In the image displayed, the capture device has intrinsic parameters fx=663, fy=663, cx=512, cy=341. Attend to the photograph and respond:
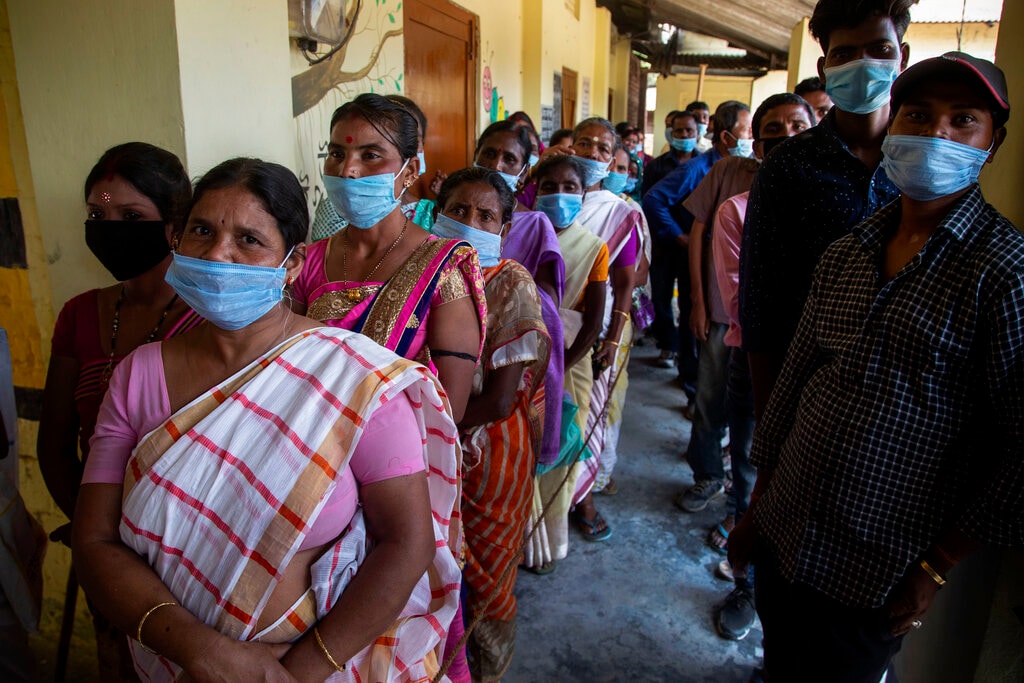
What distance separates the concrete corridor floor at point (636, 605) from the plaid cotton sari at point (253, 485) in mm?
1411

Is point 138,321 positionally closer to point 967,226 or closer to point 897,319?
point 897,319

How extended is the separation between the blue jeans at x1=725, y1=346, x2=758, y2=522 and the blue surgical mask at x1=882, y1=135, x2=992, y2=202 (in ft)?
4.44

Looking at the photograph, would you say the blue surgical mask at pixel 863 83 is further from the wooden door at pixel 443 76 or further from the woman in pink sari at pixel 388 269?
the wooden door at pixel 443 76

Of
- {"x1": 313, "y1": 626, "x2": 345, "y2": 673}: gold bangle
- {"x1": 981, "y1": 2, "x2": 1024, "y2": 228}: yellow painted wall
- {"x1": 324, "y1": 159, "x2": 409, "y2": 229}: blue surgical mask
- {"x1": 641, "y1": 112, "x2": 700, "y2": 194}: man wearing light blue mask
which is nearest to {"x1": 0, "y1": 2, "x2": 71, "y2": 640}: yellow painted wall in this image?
{"x1": 324, "y1": 159, "x2": 409, "y2": 229}: blue surgical mask

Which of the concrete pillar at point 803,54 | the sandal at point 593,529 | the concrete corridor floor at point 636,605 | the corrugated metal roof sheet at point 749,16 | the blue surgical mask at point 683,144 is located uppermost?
the corrugated metal roof sheet at point 749,16

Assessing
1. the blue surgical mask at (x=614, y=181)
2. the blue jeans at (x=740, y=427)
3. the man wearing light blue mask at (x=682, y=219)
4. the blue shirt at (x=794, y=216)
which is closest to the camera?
the blue shirt at (x=794, y=216)

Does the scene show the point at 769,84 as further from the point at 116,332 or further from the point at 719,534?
the point at 116,332

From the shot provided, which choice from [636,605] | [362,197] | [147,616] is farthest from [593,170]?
[147,616]

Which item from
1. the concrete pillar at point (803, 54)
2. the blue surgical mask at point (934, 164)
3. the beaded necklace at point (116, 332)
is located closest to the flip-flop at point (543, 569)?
the beaded necklace at point (116, 332)

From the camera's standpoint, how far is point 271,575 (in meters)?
1.15

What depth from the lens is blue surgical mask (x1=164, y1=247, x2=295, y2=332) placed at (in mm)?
1220

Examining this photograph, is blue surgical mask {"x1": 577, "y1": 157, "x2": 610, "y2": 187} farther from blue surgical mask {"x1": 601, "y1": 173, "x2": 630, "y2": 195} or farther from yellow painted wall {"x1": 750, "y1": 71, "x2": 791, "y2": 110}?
yellow painted wall {"x1": 750, "y1": 71, "x2": 791, "y2": 110}

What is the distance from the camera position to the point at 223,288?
123cm

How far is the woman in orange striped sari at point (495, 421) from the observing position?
202 centimetres
